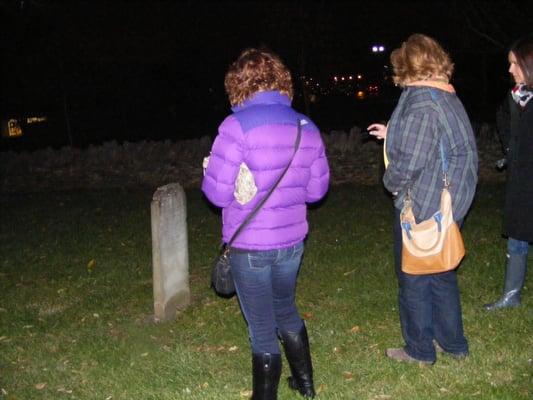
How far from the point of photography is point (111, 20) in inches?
590

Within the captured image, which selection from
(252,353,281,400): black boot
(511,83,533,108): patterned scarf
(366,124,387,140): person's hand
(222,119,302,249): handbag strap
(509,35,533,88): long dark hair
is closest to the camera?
(222,119,302,249): handbag strap

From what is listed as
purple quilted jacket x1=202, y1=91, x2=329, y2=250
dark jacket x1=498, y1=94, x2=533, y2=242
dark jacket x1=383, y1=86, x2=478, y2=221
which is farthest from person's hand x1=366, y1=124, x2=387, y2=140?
dark jacket x1=498, y1=94, x2=533, y2=242

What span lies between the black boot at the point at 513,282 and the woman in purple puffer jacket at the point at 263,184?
205cm

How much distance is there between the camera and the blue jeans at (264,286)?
3.56 metres

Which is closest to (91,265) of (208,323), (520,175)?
(208,323)

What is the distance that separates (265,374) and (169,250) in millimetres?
1886

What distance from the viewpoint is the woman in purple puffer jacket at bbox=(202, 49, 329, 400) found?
3398mm

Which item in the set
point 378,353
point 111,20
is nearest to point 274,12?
point 111,20

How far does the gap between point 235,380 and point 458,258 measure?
164 cm

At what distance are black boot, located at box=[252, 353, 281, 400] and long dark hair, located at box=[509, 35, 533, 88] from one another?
236 centimetres

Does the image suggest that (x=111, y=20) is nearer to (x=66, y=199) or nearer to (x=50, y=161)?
(x=50, y=161)

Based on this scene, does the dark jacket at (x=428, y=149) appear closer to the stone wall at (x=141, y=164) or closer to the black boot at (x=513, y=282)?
the black boot at (x=513, y=282)

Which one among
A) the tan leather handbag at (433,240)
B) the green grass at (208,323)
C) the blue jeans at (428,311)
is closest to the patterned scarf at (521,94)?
the tan leather handbag at (433,240)

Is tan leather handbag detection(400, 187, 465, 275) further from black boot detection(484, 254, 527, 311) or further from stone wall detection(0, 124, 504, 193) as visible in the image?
stone wall detection(0, 124, 504, 193)
